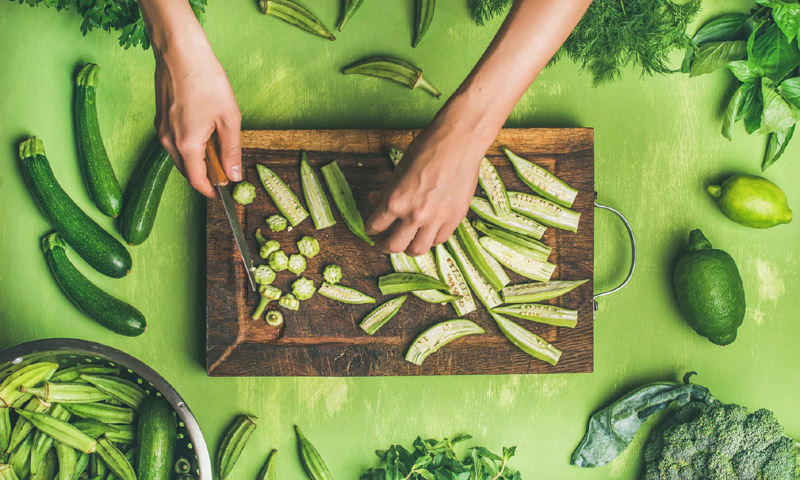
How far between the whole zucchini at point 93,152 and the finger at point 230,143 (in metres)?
0.64

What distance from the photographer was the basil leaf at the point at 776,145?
192cm

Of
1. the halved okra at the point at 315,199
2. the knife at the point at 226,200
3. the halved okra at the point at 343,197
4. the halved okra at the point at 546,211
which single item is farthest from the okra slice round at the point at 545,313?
the knife at the point at 226,200

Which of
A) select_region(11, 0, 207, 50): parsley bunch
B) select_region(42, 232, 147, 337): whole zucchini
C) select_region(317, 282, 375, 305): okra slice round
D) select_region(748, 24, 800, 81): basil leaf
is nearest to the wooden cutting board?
select_region(317, 282, 375, 305): okra slice round

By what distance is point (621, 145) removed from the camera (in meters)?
1.98

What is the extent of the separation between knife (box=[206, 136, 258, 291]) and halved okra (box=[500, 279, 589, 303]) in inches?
33.0

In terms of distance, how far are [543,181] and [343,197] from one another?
660mm

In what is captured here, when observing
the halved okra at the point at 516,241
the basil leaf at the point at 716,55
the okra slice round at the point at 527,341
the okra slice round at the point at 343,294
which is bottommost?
the okra slice round at the point at 527,341

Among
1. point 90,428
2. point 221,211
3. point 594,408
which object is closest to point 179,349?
point 90,428

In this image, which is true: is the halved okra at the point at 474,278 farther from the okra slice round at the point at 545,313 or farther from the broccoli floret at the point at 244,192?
the broccoli floret at the point at 244,192

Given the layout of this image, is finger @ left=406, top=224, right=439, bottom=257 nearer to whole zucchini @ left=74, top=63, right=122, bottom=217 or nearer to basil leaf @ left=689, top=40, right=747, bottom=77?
whole zucchini @ left=74, top=63, right=122, bottom=217

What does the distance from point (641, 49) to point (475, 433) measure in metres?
1.44

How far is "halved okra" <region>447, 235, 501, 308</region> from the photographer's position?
1.83 m

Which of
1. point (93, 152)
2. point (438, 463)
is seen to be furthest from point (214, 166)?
point (438, 463)

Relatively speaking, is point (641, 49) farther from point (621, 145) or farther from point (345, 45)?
point (345, 45)
